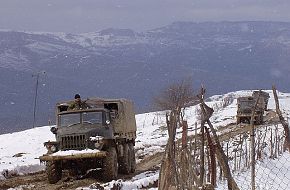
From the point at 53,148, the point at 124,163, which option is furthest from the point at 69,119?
the point at 124,163

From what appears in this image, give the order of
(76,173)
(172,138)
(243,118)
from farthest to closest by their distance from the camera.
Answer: (243,118)
(76,173)
(172,138)

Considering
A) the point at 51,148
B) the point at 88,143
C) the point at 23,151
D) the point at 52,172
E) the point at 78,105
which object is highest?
the point at 78,105

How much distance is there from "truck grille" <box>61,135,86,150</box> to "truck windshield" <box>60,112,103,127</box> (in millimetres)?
620

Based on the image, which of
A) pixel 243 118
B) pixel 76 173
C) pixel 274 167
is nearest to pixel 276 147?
pixel 274 167

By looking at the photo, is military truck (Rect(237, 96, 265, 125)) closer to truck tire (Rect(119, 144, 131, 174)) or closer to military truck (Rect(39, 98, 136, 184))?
truck tire (Rect(119, 144, 131, 174))

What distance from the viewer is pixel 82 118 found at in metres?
19.6

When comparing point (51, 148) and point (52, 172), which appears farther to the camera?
point (51, 148)

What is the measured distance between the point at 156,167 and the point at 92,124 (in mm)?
5415

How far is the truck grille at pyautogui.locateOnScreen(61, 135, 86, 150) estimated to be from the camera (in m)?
19.0

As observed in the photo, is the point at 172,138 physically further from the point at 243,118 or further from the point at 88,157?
the point at 243,118

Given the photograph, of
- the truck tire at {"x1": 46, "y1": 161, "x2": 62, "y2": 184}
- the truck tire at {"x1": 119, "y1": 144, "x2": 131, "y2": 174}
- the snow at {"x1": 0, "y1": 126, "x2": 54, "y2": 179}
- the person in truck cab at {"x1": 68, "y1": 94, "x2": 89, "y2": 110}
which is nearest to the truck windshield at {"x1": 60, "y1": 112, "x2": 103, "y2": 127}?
the person in truck cab at {"x1": 68, "y1": 94, "x2": 89, "y2": 110}

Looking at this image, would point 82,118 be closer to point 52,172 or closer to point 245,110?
point 52,172

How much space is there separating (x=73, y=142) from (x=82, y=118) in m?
0.93

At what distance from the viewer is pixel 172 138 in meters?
7.79
